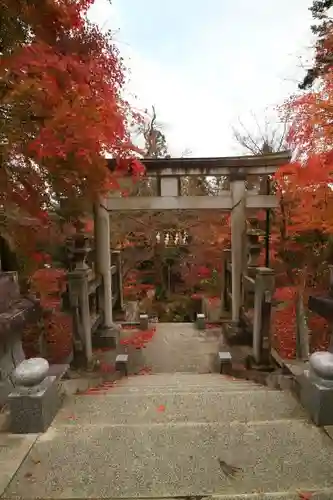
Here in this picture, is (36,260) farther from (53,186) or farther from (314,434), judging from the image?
(314,434)

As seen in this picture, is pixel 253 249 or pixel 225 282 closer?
pixel 253 249

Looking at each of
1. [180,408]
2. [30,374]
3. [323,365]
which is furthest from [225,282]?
[30,374]

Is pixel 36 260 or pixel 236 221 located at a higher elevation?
pixel 236 221

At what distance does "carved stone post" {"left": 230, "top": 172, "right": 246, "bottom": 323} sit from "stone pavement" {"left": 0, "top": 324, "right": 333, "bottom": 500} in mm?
5207

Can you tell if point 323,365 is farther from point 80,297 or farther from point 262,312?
point 80,297

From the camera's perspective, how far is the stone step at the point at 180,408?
3791 millimetres

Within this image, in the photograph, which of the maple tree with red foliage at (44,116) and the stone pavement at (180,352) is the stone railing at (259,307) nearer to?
the stone pavement at (180,352)

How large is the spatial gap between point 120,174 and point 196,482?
7089mm

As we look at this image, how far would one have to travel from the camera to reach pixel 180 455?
9.86 feet

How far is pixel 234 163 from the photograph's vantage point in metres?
8.81

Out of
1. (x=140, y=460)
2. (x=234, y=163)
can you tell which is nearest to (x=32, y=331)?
(x=234, y=163)

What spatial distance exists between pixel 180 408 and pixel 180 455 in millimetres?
1108

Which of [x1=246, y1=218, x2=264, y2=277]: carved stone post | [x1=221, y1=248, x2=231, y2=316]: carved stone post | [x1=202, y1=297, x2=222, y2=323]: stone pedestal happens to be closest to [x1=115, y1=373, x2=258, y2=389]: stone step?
[x1=246, y1=218, x2=264, y2=277]: carved stone post

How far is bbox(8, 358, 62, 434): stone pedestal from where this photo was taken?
3416 mm
